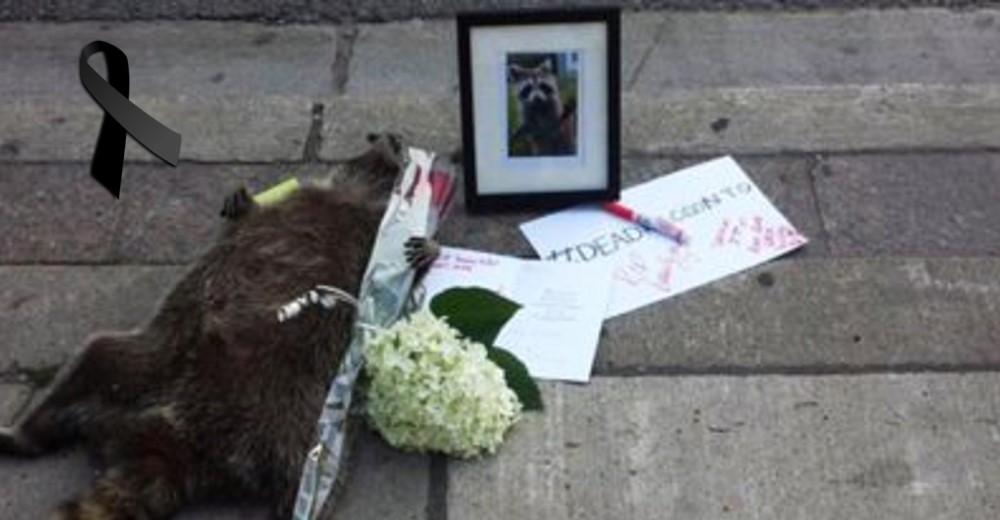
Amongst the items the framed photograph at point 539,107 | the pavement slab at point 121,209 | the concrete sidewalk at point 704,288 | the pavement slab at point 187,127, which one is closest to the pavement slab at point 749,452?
the concrete sidewalk at point 704,288

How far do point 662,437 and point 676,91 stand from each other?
4.12 feet

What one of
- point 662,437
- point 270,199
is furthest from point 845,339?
point 270,199

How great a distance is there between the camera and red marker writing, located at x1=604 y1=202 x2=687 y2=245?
10.0ft

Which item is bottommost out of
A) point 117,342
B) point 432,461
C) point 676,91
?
point 432,461

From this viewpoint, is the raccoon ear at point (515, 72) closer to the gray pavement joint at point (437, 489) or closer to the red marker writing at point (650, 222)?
the red marker writing at point (650, 222)

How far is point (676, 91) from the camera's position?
363 cm

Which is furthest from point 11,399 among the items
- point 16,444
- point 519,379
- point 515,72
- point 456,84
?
point 456,84

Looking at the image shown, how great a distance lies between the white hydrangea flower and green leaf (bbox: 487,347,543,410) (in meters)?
0.07

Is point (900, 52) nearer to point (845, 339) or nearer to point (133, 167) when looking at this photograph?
point (845, 339)

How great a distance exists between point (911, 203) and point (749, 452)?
87cm

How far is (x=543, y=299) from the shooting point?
9.47 feet

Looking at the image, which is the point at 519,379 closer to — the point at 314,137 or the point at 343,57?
the point at 314,137

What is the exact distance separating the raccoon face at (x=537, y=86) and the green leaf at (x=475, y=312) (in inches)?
18.6

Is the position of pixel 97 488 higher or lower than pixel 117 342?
lower
